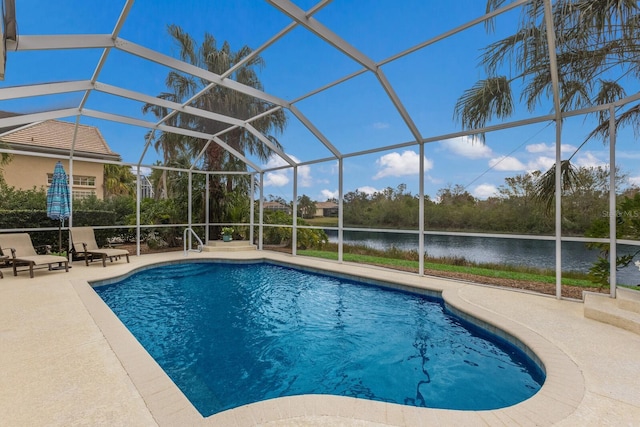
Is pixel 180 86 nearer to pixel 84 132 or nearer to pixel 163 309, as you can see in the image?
pixel 84 132

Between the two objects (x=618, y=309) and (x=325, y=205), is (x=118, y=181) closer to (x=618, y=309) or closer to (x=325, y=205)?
(x=325, y=205)

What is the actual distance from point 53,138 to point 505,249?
13.3 meters

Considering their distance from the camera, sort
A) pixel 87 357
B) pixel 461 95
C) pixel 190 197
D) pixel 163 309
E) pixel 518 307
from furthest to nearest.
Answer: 1. pixel 190 197
2. pixel 461 95
3. pixel 163 309
4. pixel 518 307
5. pixel 87 357

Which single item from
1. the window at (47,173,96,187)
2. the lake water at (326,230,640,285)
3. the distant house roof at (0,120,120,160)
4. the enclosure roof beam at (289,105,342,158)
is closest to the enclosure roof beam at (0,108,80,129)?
the distant house roof at (0,120,120,160)

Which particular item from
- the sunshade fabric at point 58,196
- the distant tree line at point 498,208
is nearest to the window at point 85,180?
the sunshade fabric at point 58,196

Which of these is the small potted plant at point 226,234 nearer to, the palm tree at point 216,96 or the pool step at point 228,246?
the pool step at point 228,246

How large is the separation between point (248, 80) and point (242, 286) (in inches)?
194

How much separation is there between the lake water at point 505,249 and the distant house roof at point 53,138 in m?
8.05

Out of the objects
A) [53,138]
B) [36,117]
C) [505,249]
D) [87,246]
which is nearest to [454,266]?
[505,249]

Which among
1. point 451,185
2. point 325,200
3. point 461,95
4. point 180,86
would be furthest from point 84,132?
point 451,185

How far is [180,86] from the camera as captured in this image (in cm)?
729

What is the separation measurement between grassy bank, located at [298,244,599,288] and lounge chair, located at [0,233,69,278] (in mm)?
7053

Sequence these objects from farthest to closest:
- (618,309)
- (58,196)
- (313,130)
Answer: (313,130) → (58,196) → (618,309)

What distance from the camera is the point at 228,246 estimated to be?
12.0 metres
